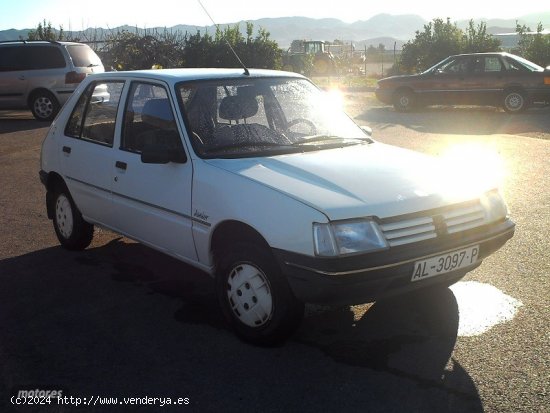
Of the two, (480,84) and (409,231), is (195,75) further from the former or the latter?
(480,84)

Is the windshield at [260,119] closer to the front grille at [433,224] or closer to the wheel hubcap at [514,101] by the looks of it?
the front grille at [433,224]

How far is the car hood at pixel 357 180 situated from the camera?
4055 millimetres

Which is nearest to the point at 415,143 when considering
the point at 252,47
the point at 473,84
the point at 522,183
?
the point at 522,183

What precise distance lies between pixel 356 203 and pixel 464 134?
1135 centimetres

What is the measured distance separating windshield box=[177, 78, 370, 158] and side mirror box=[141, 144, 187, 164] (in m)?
0.13

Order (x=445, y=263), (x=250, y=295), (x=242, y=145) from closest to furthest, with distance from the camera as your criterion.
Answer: (x=445, y=263) < (x=250, y=295) < (x=242, y=145)

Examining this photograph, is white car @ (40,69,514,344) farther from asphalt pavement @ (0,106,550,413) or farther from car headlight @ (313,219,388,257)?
asphalt pavement @ (0,106,550,413)


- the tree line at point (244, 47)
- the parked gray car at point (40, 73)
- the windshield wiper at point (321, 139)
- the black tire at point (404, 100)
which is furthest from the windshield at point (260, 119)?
the tree line at point (244, 47)

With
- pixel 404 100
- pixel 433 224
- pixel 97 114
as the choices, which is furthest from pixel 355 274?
pixel 404 100

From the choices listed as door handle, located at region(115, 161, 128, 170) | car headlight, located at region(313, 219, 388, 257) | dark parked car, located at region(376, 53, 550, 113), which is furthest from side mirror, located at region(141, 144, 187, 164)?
dark parked car, located at region(376, 53, 550, 113)

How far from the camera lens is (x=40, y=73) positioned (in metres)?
17.9

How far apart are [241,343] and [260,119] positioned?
1.71 m

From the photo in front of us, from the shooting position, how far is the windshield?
4.95m

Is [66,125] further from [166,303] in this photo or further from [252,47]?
[252,47]
